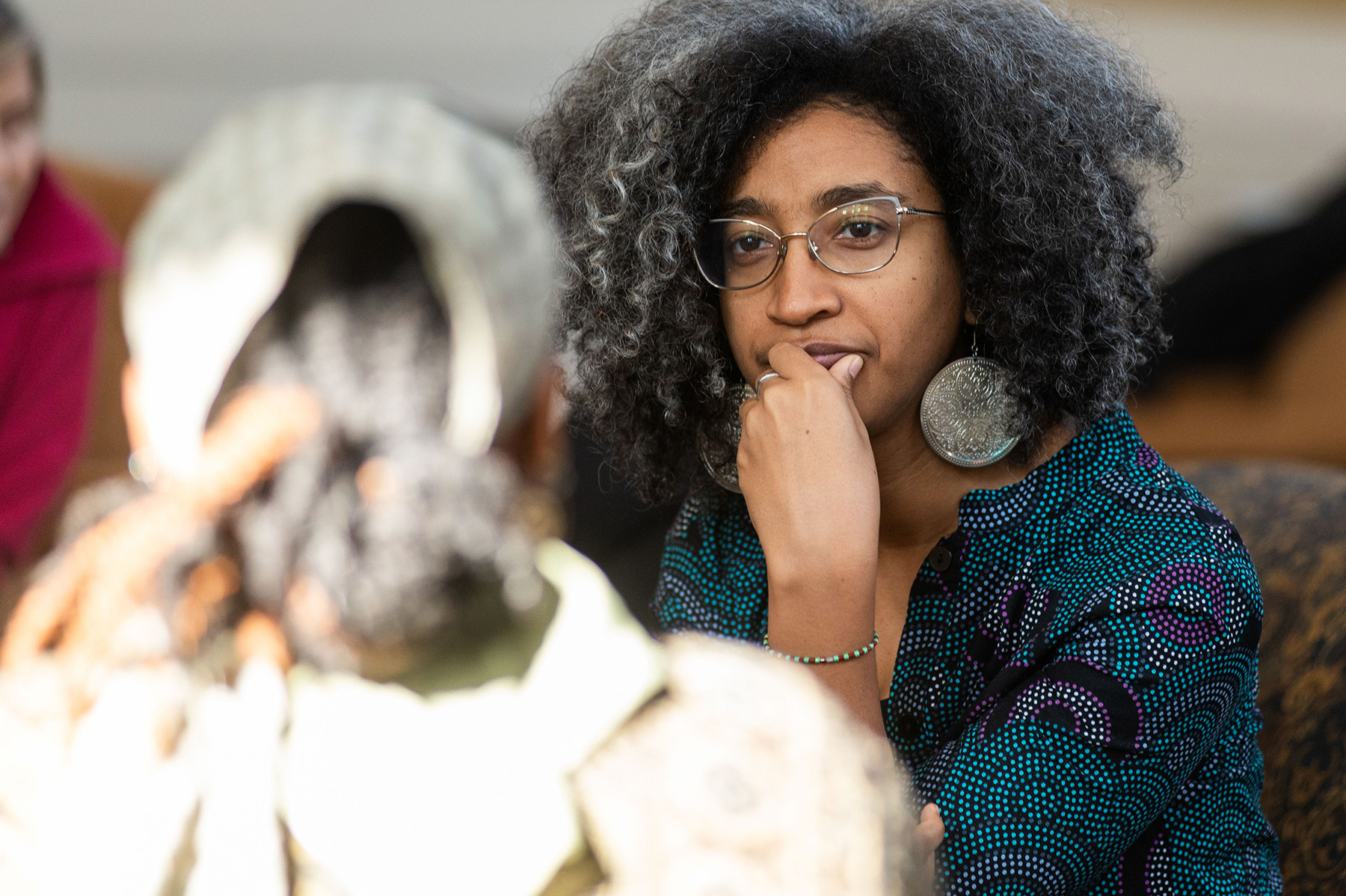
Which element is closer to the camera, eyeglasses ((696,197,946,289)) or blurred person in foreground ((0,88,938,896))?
blurred person in foreground ((0,88,938,896))

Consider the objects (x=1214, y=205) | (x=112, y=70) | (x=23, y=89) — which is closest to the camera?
(x=23, y=89)

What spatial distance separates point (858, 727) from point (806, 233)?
307mm

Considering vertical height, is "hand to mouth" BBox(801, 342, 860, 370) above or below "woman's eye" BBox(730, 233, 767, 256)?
below

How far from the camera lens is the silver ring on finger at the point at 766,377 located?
2.53 feet

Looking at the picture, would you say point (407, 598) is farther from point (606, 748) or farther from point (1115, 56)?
point (1115, 56)

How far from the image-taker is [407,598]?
0.56 meters

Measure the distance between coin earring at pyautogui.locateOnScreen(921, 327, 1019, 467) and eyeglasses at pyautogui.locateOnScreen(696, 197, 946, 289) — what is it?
0.36 feet

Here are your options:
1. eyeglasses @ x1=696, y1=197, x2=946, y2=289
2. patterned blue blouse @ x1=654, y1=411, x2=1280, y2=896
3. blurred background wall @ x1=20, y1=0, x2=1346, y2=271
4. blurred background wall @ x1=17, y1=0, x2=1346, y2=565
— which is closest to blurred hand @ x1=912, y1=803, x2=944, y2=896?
patterned blue blouse @ x1=654, y1=411, x2=1280, y2=896

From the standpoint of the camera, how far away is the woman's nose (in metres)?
0.75

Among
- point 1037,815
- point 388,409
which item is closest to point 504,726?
point 388,409

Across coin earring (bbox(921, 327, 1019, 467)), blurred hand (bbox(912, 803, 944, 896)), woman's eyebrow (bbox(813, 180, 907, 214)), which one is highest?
woman's eyebrow (bbox(813, 180, 907, 214))

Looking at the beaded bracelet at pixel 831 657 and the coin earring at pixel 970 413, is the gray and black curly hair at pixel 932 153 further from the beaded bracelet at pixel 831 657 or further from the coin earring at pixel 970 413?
the beaded bracelet at pixel 831 657

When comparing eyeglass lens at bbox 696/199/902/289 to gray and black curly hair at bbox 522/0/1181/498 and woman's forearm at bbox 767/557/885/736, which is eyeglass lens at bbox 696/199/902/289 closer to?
gray and black curly hair at bbox 522/0/1181/498

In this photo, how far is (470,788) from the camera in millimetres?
552
